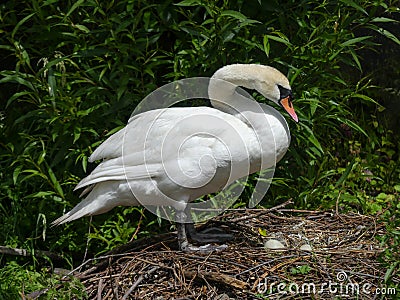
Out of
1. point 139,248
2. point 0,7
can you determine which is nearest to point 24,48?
point 0,7

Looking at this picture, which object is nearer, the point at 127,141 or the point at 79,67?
the point at 127,141

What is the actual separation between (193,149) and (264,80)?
59cm

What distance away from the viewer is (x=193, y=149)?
4.20m

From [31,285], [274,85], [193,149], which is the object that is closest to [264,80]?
[274,85]

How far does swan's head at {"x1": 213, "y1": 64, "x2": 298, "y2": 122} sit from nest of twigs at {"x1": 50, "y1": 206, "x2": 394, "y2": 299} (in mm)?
780

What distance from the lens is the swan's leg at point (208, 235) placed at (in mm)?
4684

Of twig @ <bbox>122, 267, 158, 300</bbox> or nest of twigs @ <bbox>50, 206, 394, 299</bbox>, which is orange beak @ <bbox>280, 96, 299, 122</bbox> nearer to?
nest of twigs @ <bbox>50, 206, 394, 299</bbox>

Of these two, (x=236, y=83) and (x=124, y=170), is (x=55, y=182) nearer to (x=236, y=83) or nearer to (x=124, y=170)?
(x=124, y=170)

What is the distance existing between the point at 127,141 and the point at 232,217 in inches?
38.5

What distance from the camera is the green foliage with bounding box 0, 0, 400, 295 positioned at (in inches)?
193

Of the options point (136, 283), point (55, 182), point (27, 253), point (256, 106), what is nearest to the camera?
point (136, 283)

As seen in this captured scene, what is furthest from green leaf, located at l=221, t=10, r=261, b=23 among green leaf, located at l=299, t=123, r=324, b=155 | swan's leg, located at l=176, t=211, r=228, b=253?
swan's leg, located at l=176, t=211, r=228, b=253

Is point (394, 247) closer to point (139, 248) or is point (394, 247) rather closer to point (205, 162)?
point (205, 162)

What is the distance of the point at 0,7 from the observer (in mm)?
5301
